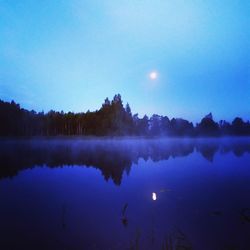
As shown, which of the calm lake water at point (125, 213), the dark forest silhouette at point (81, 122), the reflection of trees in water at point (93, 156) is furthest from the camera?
the dark forest silhouette at point (81, 122)

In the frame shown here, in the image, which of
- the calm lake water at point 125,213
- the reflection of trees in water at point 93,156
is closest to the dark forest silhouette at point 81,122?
the reflection of trees in water at point 93,156

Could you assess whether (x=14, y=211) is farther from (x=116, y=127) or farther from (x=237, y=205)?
(x=116, y=127)

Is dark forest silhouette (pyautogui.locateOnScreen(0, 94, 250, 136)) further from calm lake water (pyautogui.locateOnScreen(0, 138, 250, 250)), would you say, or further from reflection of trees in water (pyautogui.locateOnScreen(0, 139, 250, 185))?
calm lake water (pyautogui.locateOnScreen(0, 138, 250, 250))

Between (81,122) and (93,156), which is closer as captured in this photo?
(93,156)

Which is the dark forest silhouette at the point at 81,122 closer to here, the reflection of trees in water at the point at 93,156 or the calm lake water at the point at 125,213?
the reflection of trees in water at the point at 93,156

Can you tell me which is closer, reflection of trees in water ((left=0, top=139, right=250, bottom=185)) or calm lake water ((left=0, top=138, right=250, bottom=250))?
calm lake water ((left=0, top=138, right=250, bottom=250))

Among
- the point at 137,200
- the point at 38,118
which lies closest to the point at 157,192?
the point at 137,200

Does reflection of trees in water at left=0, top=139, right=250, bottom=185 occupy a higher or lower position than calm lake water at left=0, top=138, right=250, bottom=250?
higher

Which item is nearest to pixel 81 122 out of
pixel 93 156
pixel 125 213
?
pixel 93 156

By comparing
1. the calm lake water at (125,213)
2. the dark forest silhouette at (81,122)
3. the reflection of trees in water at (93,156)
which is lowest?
the calm lake water at (125,213)

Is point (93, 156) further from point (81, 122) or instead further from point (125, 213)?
point (81, 122)

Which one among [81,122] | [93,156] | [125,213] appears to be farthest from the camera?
[81,122]

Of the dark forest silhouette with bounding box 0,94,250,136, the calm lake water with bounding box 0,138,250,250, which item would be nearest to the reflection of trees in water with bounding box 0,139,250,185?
the calm lake water with bounding box 0,138,250,250

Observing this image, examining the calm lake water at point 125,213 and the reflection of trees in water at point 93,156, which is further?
the reflection of trees in water at point 93,156
